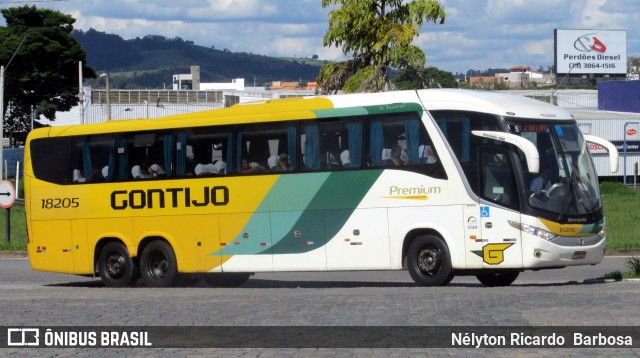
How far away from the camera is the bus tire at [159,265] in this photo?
22.1 m

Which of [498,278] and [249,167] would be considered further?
[249,167]

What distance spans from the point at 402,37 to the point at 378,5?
1.63m

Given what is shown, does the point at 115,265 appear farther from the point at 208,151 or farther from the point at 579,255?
the point at 579,255

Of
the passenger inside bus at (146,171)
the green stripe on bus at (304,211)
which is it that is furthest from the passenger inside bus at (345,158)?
the passenger inside bus at (146,171)

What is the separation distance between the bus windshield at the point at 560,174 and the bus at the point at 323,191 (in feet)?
0.08

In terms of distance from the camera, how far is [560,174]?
61.9 ft

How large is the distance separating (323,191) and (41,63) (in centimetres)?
6701

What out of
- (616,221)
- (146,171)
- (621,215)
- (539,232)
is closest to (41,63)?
(621,215)

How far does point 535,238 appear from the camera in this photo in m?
18.5

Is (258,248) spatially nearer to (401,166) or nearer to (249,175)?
(249,175)

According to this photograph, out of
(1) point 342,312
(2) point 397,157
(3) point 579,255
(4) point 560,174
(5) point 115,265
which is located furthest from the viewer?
(5) point 115,265

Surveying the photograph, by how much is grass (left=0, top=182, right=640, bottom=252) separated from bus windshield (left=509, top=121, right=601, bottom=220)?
1299cm

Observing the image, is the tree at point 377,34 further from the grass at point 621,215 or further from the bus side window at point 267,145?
the bus side window at point 267,145

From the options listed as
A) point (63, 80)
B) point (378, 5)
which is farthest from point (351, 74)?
point (63, 80)
